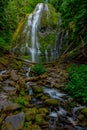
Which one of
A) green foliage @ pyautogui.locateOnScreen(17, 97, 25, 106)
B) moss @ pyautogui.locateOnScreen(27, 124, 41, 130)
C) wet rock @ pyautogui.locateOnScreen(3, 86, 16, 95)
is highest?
wet rock @ pyautogui.locateOnScreen(3, 86, 16, 95)

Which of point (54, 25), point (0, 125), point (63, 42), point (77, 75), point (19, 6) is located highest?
point (19, 6)

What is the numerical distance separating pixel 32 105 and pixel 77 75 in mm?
3047

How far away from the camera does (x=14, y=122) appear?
5930mm

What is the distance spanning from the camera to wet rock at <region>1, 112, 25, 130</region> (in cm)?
575

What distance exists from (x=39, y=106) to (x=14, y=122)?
6.01ft

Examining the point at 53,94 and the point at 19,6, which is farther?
the point at 19,6

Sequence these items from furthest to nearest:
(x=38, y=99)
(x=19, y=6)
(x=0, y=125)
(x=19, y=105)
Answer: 1. (x=19, y=6)
2. (x=38, y=99)
3. (x=19, y=105)
4. (x=0, y=125)

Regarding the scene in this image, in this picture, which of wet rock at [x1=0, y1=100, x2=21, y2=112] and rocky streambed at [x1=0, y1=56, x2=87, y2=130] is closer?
rocky streambed at [x1=0, y1=56, x2=87, y2=130]

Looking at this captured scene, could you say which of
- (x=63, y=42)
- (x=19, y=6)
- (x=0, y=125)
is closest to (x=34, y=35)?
(x=63, y=42)

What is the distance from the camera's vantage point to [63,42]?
19141 mm

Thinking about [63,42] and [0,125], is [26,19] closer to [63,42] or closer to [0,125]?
[63,42]

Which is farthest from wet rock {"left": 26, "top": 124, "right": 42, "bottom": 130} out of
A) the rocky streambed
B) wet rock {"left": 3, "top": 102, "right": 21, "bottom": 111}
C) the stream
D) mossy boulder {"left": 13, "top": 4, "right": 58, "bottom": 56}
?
mossy boulder {"left": 13, "top": 4, "right": 58, "bottom": 56}

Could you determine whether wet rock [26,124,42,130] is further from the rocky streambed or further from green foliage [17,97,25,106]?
green foliage [17,97,25,106]

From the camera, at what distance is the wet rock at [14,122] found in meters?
5.75
